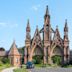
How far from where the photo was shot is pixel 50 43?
92375mm

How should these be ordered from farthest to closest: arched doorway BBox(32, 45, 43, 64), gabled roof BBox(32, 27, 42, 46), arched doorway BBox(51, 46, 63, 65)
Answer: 1. gabled roof BBox(32, 27, 42, 46)
2. arched doorway BBox(51, 46, 63, 65)
3. arched doorway BBox(32, 45, 43, 64)

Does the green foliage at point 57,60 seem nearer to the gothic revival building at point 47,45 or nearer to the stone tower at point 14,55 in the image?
the gothic revival building at point 47,45

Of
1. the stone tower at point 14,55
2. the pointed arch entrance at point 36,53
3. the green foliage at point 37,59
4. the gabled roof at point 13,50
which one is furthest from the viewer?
the pointed arch entrance at point 36,53

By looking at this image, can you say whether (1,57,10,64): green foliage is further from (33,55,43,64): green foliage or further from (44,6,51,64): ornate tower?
(44,6,51,64): ornate tower

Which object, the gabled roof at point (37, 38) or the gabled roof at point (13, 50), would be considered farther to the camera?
the gabled roof at point (37, 38)

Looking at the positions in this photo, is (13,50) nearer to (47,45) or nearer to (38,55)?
(38,55)

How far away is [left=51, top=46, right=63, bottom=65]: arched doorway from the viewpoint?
91.0m

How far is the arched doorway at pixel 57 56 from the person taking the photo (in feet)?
299

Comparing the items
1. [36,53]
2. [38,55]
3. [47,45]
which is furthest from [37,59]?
[47,45]

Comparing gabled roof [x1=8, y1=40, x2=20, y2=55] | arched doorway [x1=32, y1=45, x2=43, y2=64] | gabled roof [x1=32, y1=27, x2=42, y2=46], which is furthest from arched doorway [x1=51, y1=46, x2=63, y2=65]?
gabled roof [x1=8, y1=40, x2=20, y2=55]

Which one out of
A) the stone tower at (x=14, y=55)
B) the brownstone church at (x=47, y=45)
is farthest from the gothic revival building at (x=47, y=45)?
the stone tower at (x=14, y=55)

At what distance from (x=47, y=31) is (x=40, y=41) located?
380 centimetres

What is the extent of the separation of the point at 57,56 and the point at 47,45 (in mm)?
4546

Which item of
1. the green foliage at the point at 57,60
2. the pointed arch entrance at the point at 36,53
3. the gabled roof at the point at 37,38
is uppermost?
the gabled roof at the point at 37,38
